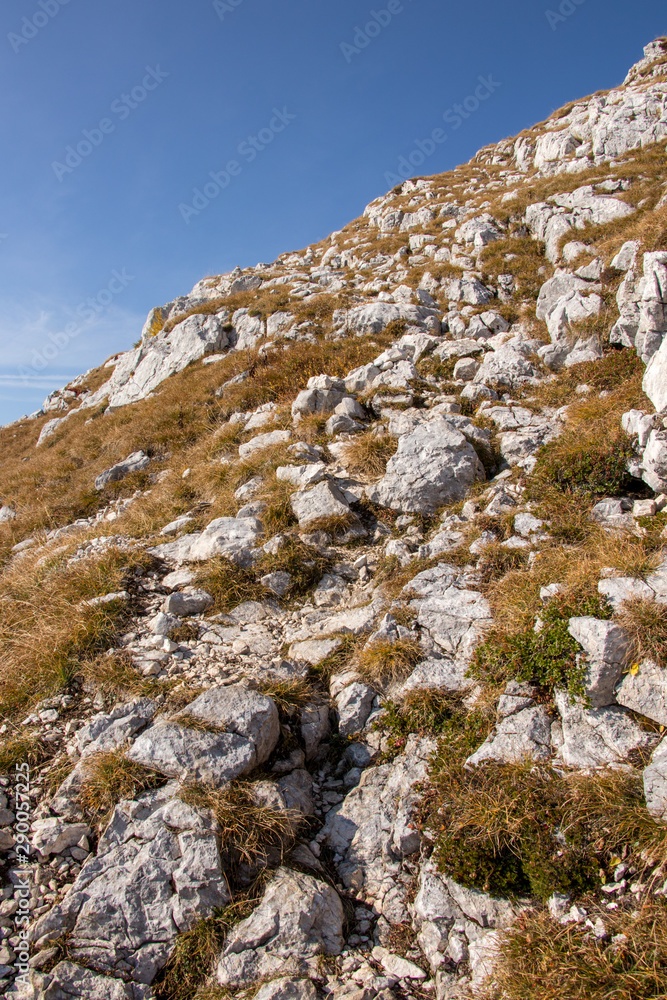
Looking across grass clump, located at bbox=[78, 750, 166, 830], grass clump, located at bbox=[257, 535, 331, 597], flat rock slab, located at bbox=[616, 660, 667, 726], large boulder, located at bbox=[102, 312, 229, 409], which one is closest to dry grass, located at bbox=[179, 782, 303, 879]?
grass clump, located at bbox=[78, 750, 166, 830]

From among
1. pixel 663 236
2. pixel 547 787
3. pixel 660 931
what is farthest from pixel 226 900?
pixel 663 236

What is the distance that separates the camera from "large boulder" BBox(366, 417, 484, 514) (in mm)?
9992

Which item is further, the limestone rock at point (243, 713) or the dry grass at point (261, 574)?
the dry grass at point (261, 574)

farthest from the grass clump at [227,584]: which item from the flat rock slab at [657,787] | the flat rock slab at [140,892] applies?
the flat rock slab at [657,787]

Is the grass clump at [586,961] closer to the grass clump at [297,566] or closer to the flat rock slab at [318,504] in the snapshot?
the grass clump at [297,566]

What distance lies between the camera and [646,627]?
5320mm

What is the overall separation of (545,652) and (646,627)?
116cm

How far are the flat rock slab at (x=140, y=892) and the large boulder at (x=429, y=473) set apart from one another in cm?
681

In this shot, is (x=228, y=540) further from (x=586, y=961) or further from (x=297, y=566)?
(x=586, y=961)

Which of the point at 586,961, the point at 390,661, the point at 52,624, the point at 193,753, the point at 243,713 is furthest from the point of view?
the point at 52,624

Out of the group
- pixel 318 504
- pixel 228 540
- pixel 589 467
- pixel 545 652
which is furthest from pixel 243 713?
pixel 589 467

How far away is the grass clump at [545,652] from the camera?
561 cm

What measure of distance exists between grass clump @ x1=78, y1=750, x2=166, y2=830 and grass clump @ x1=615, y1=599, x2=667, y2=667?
578cm

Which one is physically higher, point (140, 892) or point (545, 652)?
point (140, 892)
